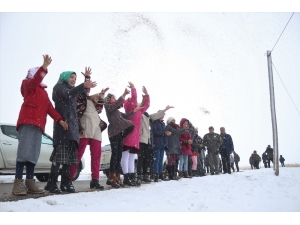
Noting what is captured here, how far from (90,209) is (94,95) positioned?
204cm

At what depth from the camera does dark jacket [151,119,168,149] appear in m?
6.98

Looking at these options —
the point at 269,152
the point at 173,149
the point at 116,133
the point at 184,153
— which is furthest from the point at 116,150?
the point at 269,152

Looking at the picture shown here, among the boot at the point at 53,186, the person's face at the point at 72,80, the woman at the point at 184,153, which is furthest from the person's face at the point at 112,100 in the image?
the woman at the point at 184,153

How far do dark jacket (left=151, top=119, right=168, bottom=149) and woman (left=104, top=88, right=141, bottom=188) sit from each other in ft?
5.99

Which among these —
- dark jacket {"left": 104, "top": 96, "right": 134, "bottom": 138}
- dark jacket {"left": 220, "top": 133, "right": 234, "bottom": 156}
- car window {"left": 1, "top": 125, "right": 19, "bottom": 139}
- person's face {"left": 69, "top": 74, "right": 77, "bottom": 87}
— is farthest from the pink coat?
dark jacket {"left": 220, "top": 133, "right": 234, "bottom": 156}

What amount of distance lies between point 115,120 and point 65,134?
4.45ft

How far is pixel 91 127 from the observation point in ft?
14.7

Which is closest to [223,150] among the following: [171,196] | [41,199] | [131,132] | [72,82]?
[131,132]

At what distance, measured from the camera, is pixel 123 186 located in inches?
203

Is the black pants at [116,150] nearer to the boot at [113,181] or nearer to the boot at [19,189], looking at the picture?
the boot at [113,181]

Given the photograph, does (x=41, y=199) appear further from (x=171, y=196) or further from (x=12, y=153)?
(x=12, y=153)

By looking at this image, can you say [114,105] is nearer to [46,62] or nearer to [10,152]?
[46,62]

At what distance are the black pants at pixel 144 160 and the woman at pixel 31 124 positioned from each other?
260cm

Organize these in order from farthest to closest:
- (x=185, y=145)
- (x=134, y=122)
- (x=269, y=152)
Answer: (x=269, y=152) → (x=185, y=145) → (x=134, y=122)
